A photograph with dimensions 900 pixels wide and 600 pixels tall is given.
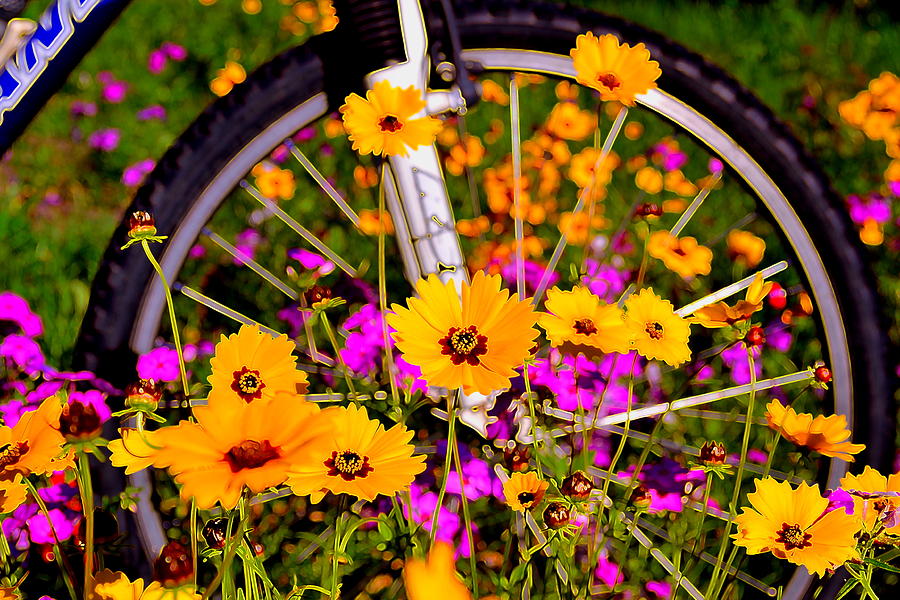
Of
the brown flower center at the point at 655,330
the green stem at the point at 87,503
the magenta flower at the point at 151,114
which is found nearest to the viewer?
the green stem at the point at 87,503

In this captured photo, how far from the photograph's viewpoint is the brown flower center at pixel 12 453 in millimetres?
689

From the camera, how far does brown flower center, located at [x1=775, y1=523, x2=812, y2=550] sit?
717 millimetres

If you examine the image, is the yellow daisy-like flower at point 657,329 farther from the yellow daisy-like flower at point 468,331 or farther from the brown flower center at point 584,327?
the yellow daisy-like flower at point 468,331

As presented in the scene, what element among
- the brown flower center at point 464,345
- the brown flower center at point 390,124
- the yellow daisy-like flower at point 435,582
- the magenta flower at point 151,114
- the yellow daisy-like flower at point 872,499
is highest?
the magenta flower at point 151,114

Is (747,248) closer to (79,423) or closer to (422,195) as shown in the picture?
(422,195)

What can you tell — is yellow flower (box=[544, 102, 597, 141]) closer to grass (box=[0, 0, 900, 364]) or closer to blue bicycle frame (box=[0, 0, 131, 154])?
grass (box=[0, 0, 900, 364])

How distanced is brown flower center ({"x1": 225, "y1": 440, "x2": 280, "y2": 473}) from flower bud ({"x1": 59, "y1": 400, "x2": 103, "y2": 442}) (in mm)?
138

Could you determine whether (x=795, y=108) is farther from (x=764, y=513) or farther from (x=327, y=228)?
(x=764, y=513)

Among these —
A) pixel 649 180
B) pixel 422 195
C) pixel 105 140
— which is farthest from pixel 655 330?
pixel 105 140

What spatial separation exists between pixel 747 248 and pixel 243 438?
1.42m

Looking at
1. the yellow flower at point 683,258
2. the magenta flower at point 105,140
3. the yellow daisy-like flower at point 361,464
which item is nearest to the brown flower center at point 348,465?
the yellow daisy-like flower at point 361,464

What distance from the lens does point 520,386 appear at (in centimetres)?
121

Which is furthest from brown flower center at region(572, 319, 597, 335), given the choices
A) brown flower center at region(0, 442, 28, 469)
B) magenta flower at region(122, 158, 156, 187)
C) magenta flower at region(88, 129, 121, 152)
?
magenta flower at region(88, 129, 121, 152)

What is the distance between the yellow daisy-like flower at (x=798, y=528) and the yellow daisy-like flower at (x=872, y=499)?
5cm
